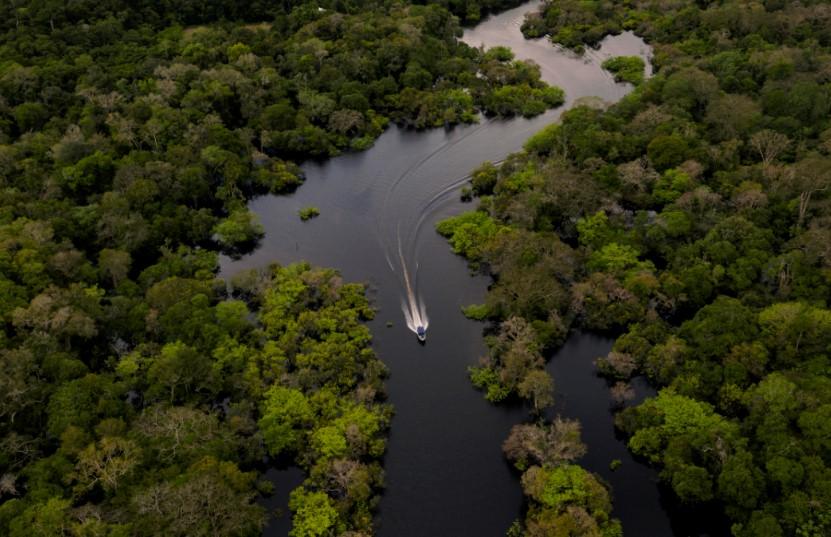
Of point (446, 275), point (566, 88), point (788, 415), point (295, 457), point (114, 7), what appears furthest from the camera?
point (114, 7)

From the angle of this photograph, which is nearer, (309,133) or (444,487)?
(444,487)

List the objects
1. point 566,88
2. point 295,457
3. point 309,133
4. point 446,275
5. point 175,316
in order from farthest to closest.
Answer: point 566,88
point 309,133
point 446,275
point 175,316
point 295,457

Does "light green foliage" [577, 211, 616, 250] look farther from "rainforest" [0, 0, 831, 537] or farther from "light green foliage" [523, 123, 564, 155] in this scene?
"light green foliage" [523, 123, 564, 155]

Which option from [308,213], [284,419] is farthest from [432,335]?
[308,213]

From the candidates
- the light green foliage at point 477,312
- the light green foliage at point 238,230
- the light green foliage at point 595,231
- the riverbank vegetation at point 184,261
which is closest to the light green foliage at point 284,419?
the riverbank vegetation at point 184,261

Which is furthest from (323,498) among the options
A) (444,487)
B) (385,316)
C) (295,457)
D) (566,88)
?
(566,88)

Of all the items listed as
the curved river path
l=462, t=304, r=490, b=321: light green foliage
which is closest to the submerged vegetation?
the curved river path

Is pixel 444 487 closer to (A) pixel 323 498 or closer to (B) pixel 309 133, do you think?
(A) pixel 323 498
